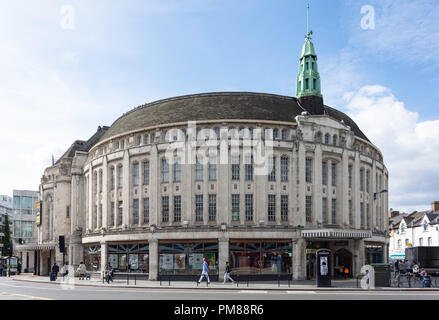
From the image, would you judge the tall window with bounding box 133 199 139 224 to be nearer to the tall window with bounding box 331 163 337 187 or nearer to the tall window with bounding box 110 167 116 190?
the tall window with bounding box 110 167 116 190

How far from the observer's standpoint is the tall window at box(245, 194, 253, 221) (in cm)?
4416

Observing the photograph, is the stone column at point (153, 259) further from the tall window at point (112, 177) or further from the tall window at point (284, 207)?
the tall window at point (284, 207)

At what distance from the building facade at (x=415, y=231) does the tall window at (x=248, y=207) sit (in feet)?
141

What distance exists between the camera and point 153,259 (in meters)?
44.8

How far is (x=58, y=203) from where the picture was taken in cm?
6344

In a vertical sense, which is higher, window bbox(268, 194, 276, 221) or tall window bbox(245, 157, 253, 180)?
tall window bbox(245, 157, 253, 180)

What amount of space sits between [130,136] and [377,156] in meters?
28.4

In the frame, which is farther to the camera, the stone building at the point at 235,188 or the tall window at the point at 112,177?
the tall window at the point at 112,177

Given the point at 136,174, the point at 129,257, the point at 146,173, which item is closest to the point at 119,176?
the point at 136,174

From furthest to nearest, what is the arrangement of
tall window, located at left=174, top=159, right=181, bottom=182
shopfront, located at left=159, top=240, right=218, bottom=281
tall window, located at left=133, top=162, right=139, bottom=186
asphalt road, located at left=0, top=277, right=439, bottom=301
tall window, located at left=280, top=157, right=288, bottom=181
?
tall window, located at left=133, top=162, right=139, bottom=186 < tall window, located at left=174, top=159, right=181, bottom=182 < tall window, located at left=280, top=157, right=288, bottom=181 < shopfront, located at left=159, top=240, right=218, bottom=281 < asphalt road, located at left=0, top=277, right=439, bottom=301

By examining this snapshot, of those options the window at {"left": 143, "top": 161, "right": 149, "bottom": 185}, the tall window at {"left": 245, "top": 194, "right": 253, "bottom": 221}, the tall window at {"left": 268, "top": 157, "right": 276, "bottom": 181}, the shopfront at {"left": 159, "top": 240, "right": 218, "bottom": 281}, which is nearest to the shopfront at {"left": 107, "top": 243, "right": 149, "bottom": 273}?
the shopfront at {"left": 159, "top": 240, "right": 218, "bottom": 281}

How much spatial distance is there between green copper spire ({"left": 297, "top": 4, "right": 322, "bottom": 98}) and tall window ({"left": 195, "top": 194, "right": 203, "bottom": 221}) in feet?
54.6

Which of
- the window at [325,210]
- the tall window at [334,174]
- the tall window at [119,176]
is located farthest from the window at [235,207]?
the tall window at [119,176]

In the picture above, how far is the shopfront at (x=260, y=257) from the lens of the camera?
43.2m
